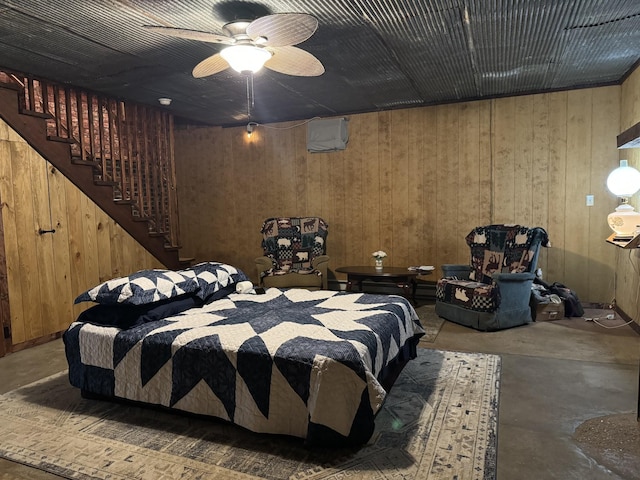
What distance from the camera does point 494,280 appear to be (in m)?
4.11

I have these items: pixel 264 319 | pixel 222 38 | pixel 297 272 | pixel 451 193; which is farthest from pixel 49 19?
pixel 451 193

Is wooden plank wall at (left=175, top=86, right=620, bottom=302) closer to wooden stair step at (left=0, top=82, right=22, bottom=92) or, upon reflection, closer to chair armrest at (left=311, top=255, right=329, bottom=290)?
chair armrest at (left=311, top=255, right=329, bottom=290)

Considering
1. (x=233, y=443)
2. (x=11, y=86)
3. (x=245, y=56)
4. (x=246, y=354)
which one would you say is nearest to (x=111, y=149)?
(x=11, y=86)

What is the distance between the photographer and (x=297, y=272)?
17.0 feet

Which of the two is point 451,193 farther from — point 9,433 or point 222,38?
point 9,433

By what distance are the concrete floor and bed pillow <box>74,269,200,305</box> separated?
0.92 m

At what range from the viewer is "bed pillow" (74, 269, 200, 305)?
8.71ft

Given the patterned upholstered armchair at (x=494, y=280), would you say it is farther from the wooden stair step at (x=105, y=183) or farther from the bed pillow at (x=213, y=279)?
the wooden stair step at (x=105, y=183)

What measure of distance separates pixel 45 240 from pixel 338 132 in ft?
11.7

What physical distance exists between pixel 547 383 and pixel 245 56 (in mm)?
2854

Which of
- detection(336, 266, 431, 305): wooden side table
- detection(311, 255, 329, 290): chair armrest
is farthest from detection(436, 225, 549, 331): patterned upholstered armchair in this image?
detection(311, 255, 329, 290): chair armrest

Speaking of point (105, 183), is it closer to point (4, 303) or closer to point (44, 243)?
point (44, 243)

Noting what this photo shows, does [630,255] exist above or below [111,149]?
below

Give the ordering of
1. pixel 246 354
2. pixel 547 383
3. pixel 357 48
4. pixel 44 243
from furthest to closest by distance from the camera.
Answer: pixel 44 243 → pixel 357 48 → pixel 547 383 → pixel 246 354
